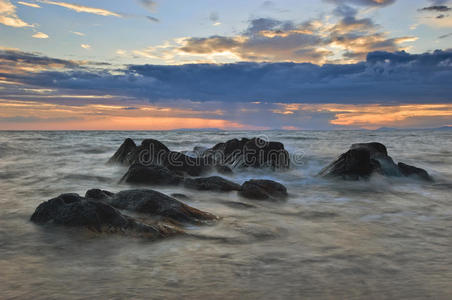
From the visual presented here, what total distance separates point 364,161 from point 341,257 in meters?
6.60

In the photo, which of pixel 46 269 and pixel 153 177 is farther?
pixel 153 177

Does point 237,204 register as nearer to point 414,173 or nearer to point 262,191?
point 262,191

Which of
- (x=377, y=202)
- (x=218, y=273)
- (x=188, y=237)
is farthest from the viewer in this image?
(x=377, y=202)

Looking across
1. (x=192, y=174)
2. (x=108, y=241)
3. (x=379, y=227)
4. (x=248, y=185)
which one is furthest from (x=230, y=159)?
(x=108, y=241)

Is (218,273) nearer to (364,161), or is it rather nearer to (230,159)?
(364,161)

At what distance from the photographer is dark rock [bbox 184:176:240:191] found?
732 cm

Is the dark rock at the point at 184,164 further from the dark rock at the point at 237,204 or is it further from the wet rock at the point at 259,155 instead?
the dark rock at the point at 237,204

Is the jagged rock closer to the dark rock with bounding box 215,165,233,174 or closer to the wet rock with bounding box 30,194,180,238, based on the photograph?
the wet rock with bounding box 30,194,180,238

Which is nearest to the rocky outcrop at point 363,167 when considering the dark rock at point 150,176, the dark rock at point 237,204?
the dark rock at point 237,204

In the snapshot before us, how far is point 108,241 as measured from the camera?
3844 mm

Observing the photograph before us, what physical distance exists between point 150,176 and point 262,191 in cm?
279

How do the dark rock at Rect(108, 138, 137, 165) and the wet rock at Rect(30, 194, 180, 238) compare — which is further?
the dark rock at Rect(108, 138, 137, 165)

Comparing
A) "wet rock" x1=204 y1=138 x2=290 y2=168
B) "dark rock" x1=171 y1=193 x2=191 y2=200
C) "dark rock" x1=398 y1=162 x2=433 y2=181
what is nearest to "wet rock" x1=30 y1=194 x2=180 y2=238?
"dark rock" x1=171 y1=193 x2=191 y2=200

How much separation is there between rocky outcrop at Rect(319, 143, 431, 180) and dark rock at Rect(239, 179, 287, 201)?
289cm
